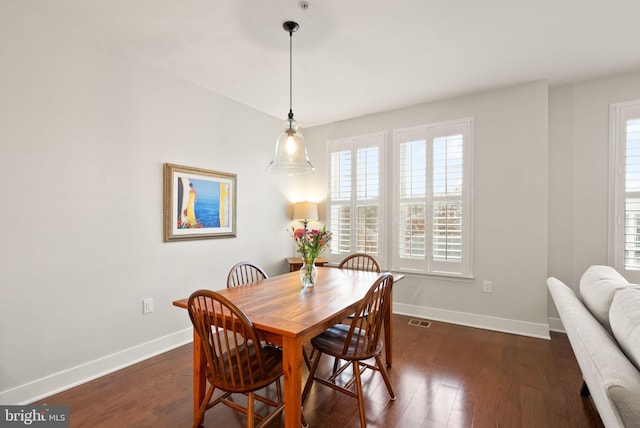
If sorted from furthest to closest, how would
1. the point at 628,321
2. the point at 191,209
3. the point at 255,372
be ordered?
1. the point at 191,209
2. the point at 255,372
3. the point at 628,321

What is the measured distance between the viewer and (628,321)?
1.36 m

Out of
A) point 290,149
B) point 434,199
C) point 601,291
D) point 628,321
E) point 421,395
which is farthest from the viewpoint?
point 434,199

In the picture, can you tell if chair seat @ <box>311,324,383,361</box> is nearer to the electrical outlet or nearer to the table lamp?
the electrical outlet

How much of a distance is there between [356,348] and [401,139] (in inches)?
115

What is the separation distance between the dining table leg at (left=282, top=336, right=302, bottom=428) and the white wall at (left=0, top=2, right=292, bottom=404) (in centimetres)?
188

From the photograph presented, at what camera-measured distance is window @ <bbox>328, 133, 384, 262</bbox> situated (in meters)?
4.25

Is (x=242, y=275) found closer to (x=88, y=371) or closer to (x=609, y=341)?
(x=88, y=371)

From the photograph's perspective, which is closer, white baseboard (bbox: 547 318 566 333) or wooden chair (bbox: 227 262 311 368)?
wooden chair (bbox: 227 262 311 368)

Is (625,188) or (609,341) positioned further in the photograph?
(625,188)

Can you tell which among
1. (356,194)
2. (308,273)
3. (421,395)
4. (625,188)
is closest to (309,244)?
(308,273)

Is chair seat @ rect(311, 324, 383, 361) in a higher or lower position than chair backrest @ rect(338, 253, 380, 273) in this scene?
lower

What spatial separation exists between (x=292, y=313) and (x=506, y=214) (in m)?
2.82

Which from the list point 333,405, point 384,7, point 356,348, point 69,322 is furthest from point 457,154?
point 69,322

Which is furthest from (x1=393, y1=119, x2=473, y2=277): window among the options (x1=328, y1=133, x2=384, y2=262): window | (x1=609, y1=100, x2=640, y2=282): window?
(x1=609, y1=100, x2=640, y2=282): window
